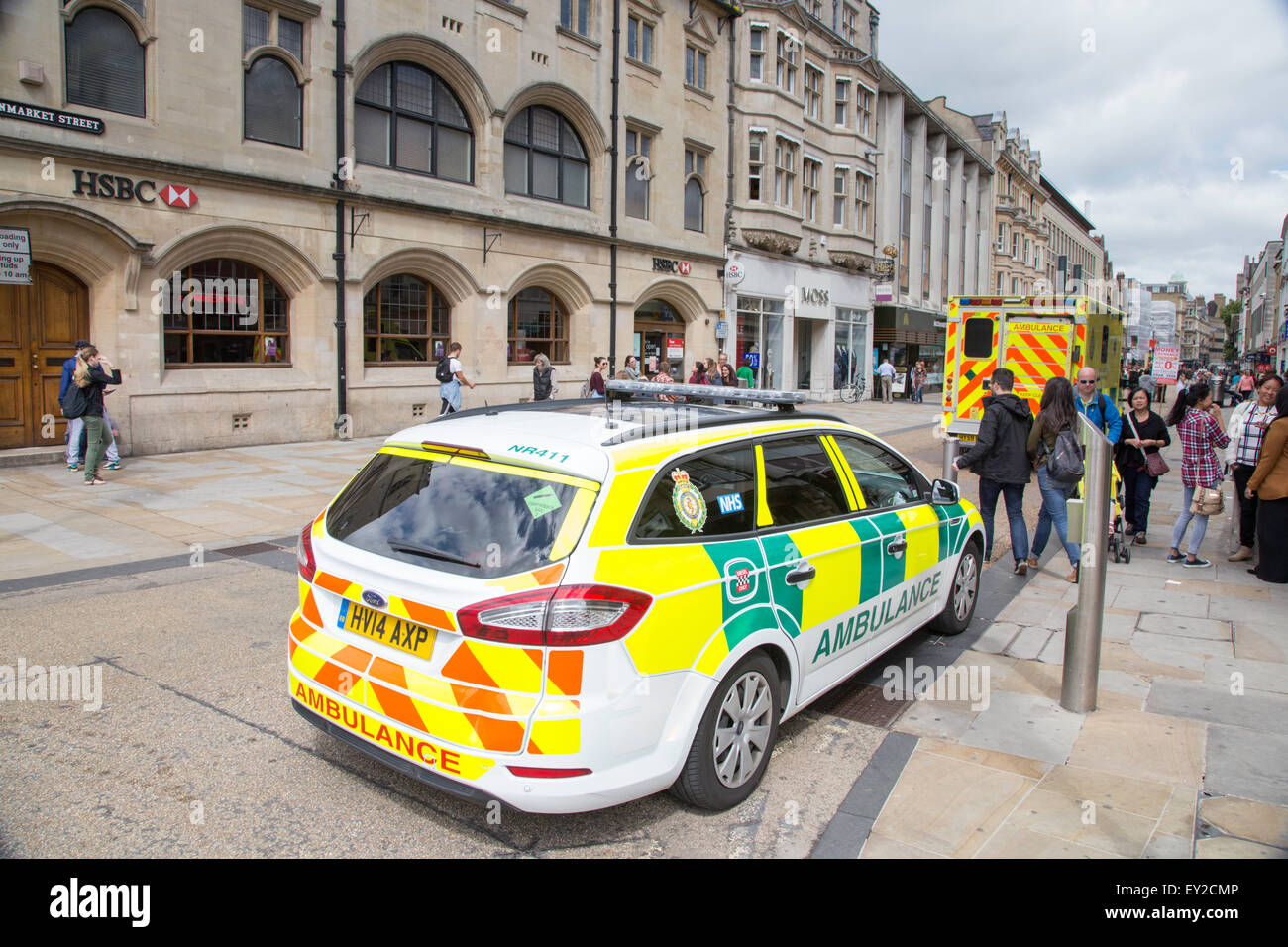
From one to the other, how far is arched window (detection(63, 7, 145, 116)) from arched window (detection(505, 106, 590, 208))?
25.4 feet

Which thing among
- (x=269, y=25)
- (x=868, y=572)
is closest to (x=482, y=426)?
(x=868, y=572)

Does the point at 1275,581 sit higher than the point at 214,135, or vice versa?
the point at 214,135

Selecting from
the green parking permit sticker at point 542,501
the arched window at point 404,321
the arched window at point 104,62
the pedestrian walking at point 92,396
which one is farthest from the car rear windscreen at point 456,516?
the arched window at point 404,321

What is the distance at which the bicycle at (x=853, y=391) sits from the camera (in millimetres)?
32750

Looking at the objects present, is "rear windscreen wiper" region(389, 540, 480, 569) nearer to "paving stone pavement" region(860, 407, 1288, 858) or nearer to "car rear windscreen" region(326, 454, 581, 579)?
"car rear windscreen" region(326, 454, 581, 579)

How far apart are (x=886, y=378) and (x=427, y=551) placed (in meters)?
31.8

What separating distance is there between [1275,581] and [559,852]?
24.5 ft

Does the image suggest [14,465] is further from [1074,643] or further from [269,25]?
[1074,643]

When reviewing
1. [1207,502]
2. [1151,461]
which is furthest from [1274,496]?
[1151,461]

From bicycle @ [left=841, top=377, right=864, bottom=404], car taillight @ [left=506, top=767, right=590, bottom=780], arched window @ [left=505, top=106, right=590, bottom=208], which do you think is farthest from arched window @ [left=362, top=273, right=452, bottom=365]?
bicycle @ [left=841, top=377, right=864, bottom=404]

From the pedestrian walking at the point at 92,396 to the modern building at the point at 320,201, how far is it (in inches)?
60.7

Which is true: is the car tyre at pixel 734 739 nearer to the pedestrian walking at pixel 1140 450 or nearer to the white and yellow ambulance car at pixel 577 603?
the white and yellow ambulance car at pixel 577 603

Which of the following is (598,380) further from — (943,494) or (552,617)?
(552,617)

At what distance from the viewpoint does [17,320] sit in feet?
41.9
